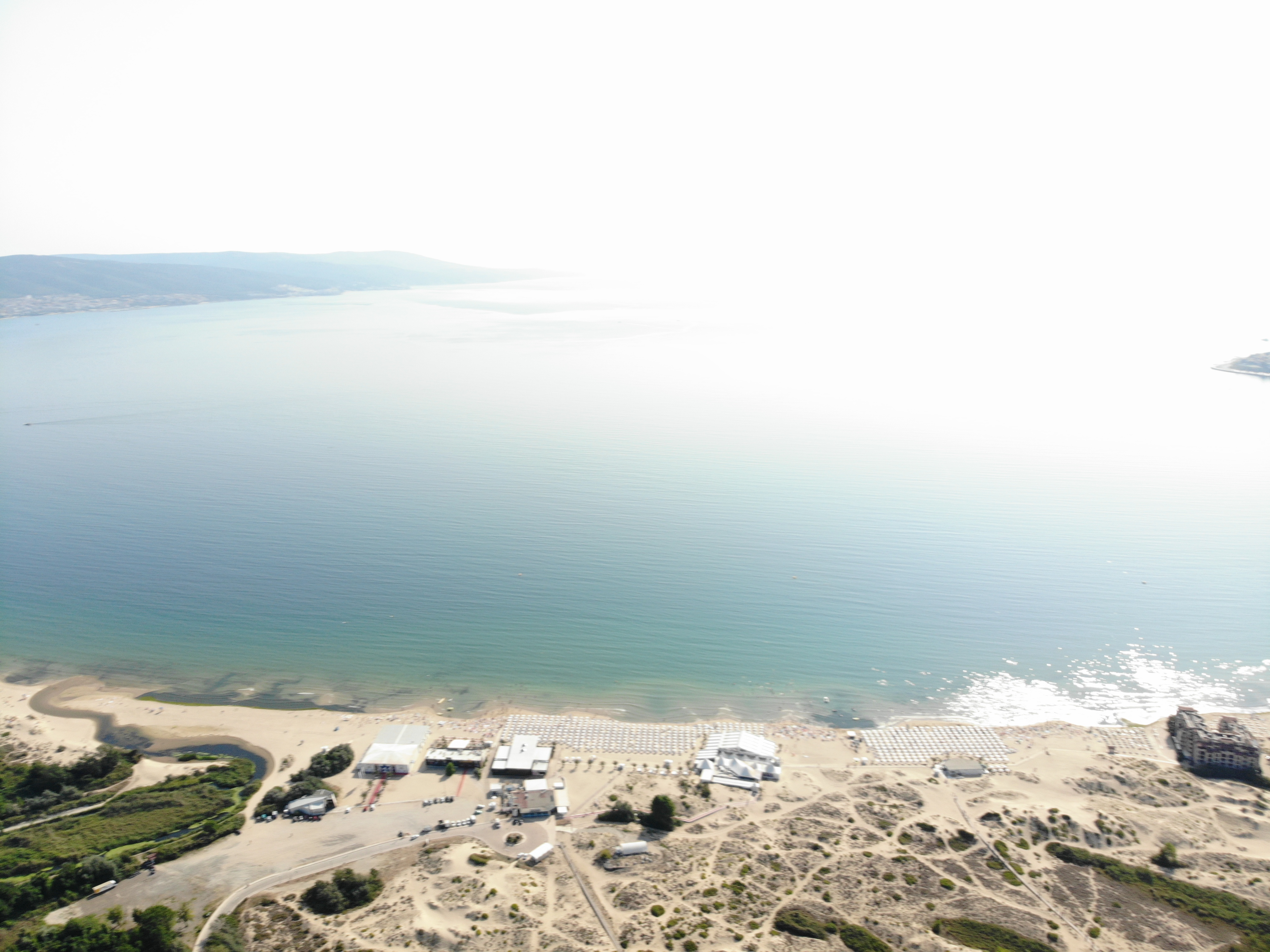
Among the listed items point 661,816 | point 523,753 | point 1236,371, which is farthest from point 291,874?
point 1236,371

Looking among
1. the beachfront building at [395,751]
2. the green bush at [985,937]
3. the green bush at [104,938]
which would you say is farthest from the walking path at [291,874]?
the green bush at [985,937]

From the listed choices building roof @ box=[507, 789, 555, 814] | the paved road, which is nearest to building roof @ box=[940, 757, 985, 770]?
building roof @ box=[507, 789, 555, 814]

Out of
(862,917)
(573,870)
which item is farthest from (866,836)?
(573,870)

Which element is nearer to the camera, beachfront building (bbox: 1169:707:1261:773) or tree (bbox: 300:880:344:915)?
tree (bbox: 300:880:344:915)

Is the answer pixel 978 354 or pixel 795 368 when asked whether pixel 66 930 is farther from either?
pixel 978 354

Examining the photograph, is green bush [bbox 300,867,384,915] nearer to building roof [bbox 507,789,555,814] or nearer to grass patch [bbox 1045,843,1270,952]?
building roof [bbox 507,789,555,814]

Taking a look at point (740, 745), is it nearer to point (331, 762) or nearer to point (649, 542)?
point (331, 762)
